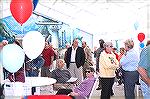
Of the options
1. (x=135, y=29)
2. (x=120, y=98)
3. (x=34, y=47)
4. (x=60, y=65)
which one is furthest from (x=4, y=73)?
(x=135, y=29)

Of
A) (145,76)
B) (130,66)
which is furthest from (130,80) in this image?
(145,76)

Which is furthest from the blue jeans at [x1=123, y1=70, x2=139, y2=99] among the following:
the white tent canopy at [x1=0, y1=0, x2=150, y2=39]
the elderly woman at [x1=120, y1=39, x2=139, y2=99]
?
the white tent canopy at [x1=0, y1=0, x2=150, y2=39]

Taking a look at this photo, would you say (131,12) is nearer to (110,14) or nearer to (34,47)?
(110,14)

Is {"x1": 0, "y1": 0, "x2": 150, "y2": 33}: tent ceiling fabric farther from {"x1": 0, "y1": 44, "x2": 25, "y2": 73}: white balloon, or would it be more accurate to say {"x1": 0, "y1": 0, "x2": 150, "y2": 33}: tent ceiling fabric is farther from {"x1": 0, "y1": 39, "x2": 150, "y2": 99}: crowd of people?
{"x1": 0, "y1": 44, "x2": 25, "y2": 73}: white balloon

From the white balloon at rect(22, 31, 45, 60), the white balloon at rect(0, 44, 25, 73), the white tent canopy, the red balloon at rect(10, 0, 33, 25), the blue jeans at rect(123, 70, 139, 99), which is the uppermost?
the white tent canopy

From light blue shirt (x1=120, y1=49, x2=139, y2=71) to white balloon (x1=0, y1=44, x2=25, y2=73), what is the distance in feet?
5.92

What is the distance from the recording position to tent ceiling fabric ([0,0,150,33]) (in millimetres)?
5566

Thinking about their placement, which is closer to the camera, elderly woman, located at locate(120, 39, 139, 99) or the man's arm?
the man's arm

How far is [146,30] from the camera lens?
5.69 meters

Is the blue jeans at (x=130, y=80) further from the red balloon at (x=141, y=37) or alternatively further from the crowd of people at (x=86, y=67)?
the red balloon at (x=141, y=37)

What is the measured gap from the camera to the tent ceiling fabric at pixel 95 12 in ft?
18.3

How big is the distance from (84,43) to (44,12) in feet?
3.19

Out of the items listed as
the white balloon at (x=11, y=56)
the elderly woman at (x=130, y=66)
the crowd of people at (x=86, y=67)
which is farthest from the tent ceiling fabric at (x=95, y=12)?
the white balloon at (x=11, y=56)

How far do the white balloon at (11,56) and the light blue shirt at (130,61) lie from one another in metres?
1.81
